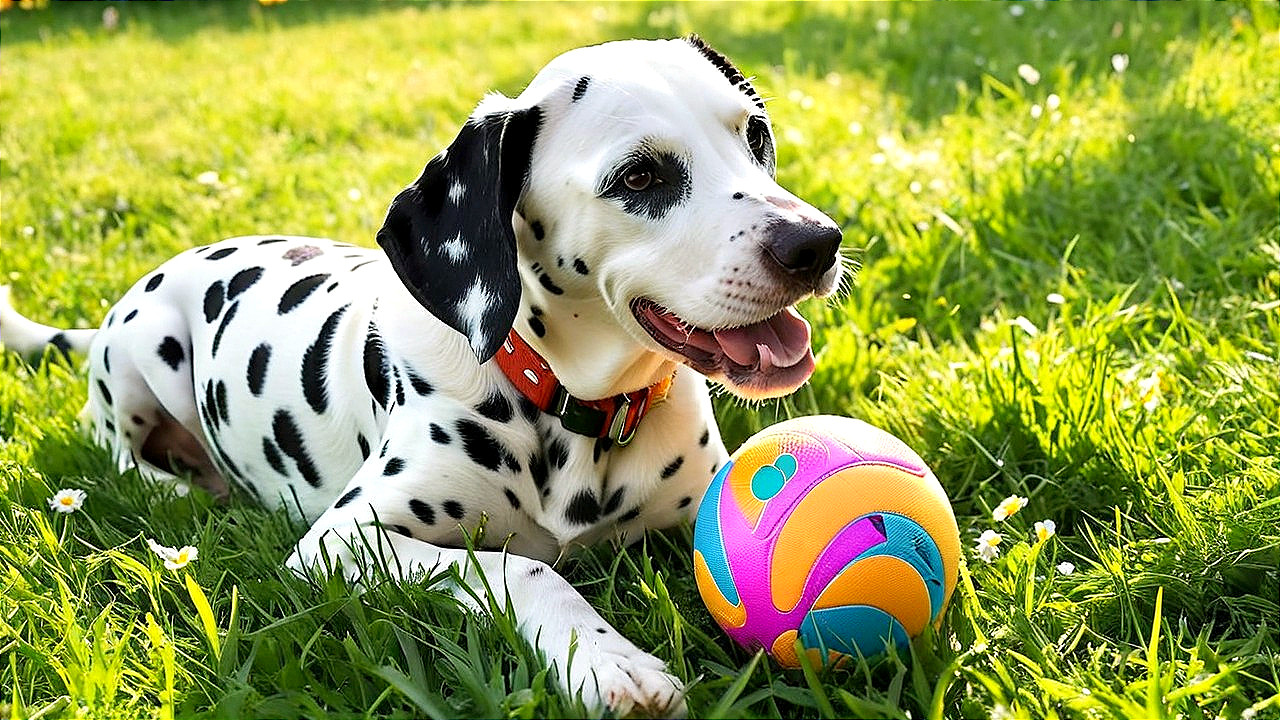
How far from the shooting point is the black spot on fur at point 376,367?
3.46 meters

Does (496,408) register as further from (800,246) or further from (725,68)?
(725,68)

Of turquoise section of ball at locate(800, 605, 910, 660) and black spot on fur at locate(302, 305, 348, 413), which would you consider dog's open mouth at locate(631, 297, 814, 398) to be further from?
black spot on fur at locate(302, 305, 348, 413)

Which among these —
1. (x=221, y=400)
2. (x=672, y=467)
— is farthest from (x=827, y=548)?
(x=221, y=400)

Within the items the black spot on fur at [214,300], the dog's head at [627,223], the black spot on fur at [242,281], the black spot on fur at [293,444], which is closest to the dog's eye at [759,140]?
the dog's head at [627,223]

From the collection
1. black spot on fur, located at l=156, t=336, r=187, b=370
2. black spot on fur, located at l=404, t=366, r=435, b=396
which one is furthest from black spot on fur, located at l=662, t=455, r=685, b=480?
black spot on fur, located at l=156, t=336, r=187, b=370

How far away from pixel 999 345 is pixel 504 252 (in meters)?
2.11

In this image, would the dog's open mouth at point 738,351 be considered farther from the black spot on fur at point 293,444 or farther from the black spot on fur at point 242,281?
the black spot on fur at point 242,281

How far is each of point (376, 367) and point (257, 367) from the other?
590 millimetres

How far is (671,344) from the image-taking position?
3.02m

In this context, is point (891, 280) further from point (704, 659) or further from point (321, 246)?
point (704, 659)

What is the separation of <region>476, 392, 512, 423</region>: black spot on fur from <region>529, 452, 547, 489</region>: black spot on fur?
0.41ft

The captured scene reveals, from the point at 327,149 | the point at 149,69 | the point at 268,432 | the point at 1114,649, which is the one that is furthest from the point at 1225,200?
the point at 149,69

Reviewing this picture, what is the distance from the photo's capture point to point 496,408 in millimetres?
3256

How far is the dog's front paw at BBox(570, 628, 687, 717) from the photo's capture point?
2525 millimetres
